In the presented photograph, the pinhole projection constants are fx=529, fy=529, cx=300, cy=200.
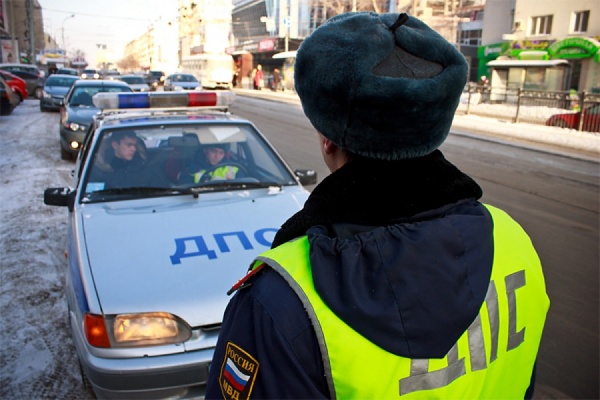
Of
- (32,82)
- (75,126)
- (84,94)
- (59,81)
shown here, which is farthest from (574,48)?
(32,82)

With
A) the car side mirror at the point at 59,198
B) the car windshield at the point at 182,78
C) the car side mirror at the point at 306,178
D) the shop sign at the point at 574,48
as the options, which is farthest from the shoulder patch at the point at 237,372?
the shop sign at the point at 574,48

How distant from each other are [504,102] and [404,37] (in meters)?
22.2

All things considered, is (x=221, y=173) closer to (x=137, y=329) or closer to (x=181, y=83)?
(x=137, y=329)

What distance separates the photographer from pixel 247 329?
1000 mm

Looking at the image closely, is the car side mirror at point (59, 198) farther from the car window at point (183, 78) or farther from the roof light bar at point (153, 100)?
the car window at point (183, 78)

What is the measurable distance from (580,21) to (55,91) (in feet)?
95.4

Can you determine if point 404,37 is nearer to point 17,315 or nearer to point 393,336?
point 393,336

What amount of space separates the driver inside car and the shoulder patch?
3017 mm

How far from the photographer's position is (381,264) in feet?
3.28

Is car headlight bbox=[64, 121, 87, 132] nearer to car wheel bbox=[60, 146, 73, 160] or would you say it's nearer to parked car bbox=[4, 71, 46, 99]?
car wheel bbox=[60, 146, 73, 160]

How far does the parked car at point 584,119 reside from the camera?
16.2 m

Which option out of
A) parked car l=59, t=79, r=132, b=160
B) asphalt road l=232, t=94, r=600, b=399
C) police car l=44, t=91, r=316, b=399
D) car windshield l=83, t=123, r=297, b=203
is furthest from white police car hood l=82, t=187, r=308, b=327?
parked car l=59, t=79, r=132, b=160

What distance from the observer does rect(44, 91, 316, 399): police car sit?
8.39 ft

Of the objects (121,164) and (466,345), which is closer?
(466,345)
